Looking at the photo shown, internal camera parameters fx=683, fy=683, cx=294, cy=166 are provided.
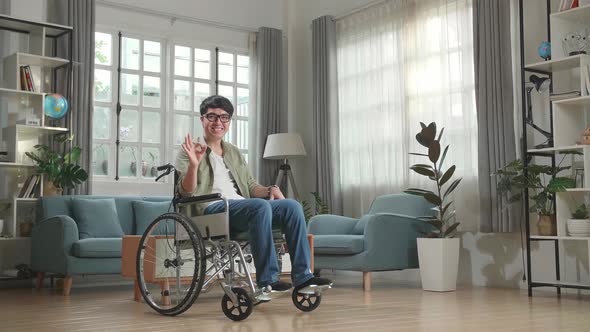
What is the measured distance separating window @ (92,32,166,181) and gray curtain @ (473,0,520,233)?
2.94 meters

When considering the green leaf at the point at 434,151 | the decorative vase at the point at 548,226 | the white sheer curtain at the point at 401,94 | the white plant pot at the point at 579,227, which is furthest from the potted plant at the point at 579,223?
the white sheer curtain at the point at 401,94

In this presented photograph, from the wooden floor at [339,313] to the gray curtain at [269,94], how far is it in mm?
2405

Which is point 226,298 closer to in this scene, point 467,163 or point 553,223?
point 553,223

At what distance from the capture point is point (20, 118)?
5.53 meters

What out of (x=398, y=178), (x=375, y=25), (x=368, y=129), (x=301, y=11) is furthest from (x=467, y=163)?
(x=301, y=11)

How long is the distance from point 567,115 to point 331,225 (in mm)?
2014

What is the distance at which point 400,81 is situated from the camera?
232 inches

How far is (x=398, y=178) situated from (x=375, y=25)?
1.44m

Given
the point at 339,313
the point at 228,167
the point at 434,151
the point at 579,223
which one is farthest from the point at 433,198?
the point at 228,167

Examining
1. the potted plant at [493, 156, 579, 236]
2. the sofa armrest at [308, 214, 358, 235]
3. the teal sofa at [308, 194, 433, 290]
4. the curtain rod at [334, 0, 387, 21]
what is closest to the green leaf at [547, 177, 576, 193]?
the potted plant at [493, 156, 579, 236]

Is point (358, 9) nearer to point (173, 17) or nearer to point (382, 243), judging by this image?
point (173, 17)

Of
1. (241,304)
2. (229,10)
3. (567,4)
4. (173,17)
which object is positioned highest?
(229,10)

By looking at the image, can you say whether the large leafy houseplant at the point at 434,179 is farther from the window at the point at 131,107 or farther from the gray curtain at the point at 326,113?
the window at the point at 131,107

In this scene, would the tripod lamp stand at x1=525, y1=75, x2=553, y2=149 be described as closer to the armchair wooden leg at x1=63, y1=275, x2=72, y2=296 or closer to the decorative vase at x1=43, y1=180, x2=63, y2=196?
the armchair wooden leg at x1=63, y1=275, x2=72, y2=296
